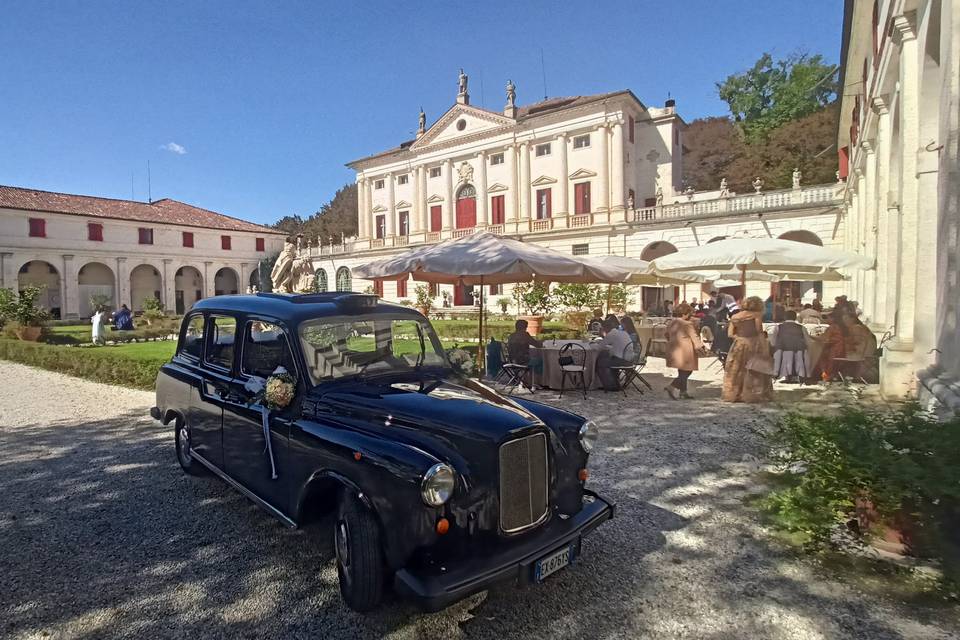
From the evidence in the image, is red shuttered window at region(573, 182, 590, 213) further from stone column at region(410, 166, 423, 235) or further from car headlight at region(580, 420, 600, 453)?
car headlight at region(580, 420, 600, 453)

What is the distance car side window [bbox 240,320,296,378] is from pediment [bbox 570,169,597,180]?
31.2m

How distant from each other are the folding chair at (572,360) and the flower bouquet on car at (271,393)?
5.43 metres

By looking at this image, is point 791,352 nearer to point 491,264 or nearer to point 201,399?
point 491,264

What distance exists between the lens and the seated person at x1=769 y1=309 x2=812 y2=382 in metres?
8.68

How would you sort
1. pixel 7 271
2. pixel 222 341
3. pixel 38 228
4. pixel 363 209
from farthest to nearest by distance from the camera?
pixel 363 209
pixel 38 228
pixel 7 271
pixel 222 341

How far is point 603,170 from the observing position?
31594mm

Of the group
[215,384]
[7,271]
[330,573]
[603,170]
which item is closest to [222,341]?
[215,384]

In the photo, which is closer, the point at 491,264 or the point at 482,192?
the point at 491,264

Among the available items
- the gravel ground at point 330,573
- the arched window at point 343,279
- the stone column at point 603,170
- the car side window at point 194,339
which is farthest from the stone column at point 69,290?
the car side window at point 194,339

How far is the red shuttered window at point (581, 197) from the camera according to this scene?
3272 cm

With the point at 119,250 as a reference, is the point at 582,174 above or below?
above

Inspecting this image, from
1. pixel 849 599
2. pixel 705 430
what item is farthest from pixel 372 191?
pixel 849 599

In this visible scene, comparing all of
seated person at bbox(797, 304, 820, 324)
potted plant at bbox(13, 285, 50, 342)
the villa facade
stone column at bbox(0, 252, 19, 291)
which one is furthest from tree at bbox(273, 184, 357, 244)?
seated person at bbox(797, 304, 820, 324)

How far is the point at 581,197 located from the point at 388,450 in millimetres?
32373
